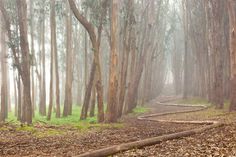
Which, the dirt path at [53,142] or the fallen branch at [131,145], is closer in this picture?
the fallen branch at [131,145]

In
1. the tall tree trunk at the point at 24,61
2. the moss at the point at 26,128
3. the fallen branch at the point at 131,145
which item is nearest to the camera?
the fallen branch at the point at 131,145

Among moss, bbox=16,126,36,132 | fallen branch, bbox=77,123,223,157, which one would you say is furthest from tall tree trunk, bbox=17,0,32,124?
fallen branch, bbox=77,123,223,157

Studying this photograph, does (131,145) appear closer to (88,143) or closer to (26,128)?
(88,143)

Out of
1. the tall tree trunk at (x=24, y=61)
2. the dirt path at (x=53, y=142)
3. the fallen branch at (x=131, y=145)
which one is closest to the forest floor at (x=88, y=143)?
the dirt path at (x=53, y=142)

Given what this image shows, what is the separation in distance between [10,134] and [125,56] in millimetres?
10840

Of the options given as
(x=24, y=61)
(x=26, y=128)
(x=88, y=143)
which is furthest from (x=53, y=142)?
(x=24, y=61)

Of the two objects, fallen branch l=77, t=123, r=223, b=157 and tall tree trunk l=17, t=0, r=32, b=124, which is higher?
tall tree trunk l=17, t=0, r=32, b=124

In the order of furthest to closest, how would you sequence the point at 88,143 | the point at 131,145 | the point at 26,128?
1. the point at 26,128
2. the point at 88,143
3. the point at 131,145

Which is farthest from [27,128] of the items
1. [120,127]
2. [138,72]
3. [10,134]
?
[138,72]

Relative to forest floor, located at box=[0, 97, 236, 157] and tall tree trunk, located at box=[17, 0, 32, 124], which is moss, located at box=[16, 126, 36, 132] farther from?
tall tree trunk, located at box=[17, 0, 32, 124]

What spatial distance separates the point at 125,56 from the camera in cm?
2097

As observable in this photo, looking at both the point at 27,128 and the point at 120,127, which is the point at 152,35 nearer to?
the point at 120,127

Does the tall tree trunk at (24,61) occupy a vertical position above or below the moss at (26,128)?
above

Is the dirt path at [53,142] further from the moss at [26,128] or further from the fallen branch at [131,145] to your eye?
the fallen branch at [131,145]
